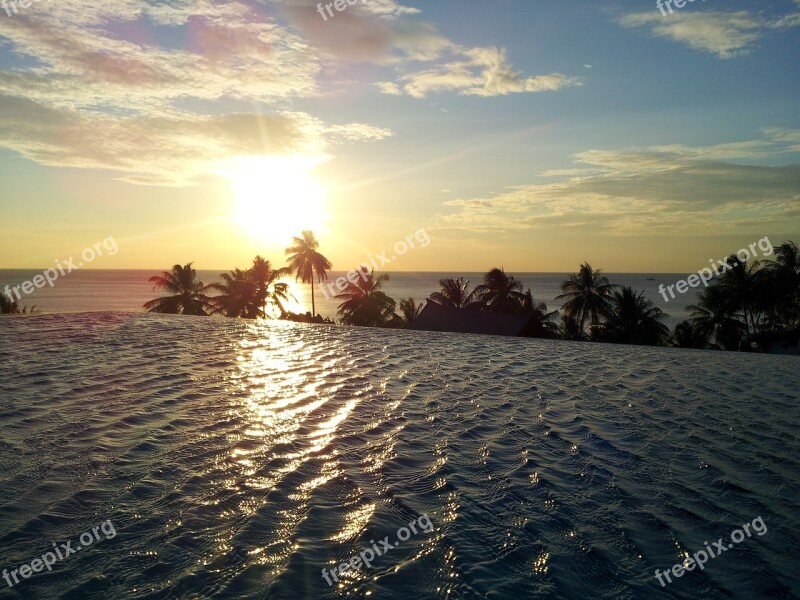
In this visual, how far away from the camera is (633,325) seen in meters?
41.2

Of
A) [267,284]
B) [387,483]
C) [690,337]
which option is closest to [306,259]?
[267,284]

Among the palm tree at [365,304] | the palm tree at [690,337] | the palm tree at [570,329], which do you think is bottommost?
the palm tree at [690,337]

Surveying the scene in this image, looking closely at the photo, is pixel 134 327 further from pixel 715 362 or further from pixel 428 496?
pixel 715 362

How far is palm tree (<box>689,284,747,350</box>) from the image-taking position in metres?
42.5

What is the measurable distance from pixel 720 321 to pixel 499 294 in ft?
53.0

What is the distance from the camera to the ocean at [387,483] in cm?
431

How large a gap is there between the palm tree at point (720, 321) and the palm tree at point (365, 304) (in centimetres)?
2295

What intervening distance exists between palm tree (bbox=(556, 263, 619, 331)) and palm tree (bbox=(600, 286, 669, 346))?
141 centimetres

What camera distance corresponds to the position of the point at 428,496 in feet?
18.7

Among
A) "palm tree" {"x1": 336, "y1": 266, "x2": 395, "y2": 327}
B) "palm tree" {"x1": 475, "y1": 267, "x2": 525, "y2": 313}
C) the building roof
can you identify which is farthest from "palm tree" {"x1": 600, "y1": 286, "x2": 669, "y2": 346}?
"palm tree" {"x1": 336, "y1": 266, "x2": 395, "y2": 327}

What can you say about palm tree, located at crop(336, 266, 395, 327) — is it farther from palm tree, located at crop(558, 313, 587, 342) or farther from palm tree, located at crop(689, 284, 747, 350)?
palm tree, located at crop(689, 284, 747, 350)

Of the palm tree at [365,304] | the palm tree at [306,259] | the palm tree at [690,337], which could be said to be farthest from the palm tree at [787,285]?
the palm tree at [306,259]

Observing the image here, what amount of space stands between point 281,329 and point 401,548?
1492cm

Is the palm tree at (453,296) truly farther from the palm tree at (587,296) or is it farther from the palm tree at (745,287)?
the palm tree at (745,287)
